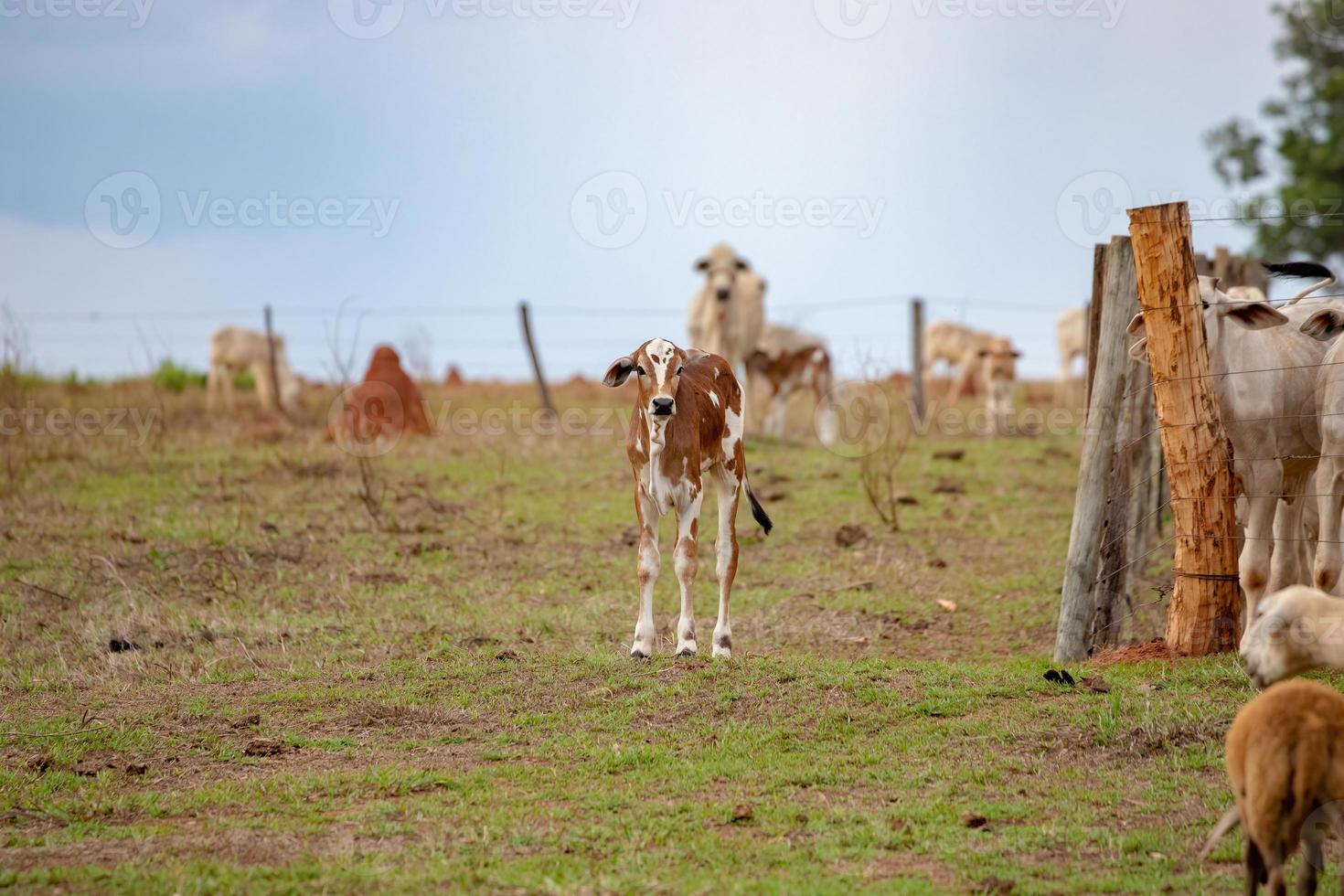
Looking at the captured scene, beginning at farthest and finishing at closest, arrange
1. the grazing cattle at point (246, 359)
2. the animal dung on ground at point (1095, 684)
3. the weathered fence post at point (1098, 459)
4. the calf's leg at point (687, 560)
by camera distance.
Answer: the grazing cattle at point (246, 359) → the weathered fence post at point (1098, 459) → the calf's leg at point (687, 560) → the animal dung on ground at point (1095, 684)

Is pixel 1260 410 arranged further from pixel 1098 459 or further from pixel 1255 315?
pixel 1098 459

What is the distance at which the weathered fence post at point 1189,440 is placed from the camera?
721 centimetres

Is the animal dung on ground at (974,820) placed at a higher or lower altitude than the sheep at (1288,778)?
lower

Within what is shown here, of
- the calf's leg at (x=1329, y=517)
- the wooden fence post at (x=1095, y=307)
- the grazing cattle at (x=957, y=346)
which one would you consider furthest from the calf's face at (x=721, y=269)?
the calf's leg at (x=1329, y=517)

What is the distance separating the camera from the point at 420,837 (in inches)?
211

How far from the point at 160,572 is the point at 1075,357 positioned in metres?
22.9

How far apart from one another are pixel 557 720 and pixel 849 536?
590cm

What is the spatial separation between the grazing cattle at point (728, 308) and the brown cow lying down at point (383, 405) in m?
4.33

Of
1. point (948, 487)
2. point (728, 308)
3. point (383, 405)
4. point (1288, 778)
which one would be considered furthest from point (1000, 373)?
point (1288, 778)

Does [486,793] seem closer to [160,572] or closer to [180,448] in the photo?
[160,572]

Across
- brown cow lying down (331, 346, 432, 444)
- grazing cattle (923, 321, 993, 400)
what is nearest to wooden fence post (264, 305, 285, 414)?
brown cow lying down (331, 346, 432, 444)

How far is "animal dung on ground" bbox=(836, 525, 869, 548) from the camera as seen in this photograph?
12.3m

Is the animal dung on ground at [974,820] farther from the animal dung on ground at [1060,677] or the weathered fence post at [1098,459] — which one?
the weathered fence post at [1098,459]

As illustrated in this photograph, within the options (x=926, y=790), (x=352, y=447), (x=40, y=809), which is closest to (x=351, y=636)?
(x=40, y=809)
